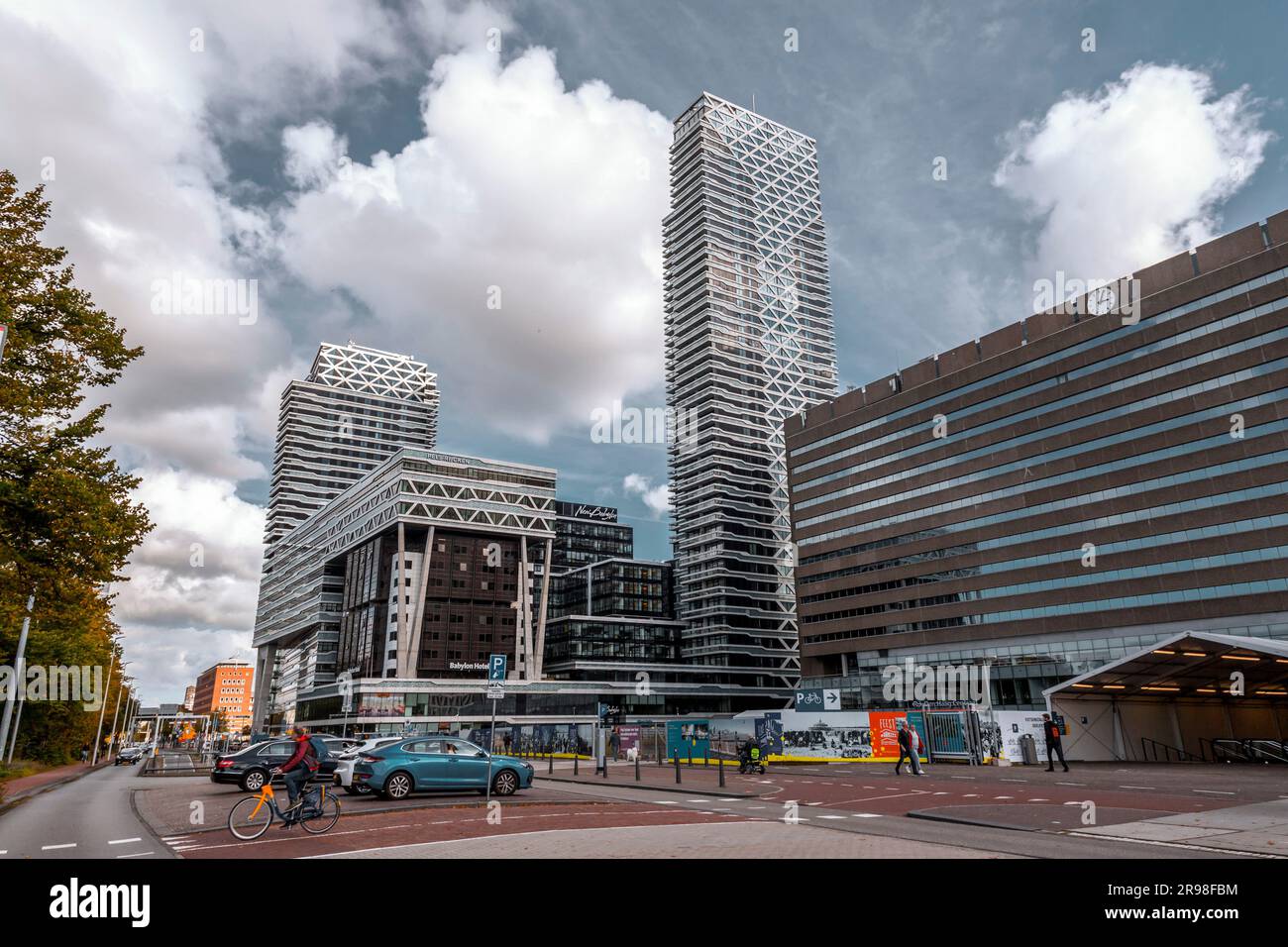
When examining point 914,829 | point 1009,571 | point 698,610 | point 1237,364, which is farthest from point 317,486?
point 914,829

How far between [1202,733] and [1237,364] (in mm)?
44252

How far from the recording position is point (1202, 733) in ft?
135

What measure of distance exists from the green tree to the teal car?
7754 mm

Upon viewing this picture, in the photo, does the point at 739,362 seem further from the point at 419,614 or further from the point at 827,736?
the point at 827,736

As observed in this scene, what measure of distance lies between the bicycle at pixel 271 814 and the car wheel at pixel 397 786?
583 cm

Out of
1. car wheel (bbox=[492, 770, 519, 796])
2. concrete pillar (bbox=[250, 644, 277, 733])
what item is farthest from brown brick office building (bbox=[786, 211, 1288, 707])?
concrete pillar (bbox=[250, 644, 277, 733])

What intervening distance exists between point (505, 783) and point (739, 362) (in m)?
148

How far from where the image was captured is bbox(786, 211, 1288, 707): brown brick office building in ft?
224

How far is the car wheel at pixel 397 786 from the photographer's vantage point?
1934 centimetres

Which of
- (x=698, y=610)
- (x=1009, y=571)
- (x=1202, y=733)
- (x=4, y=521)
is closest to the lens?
(x=4, y=521)

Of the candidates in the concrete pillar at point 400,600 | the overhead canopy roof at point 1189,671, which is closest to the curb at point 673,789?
the overhead canopy roof at point 1189,671
